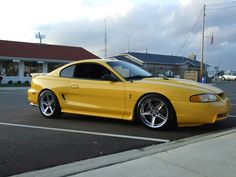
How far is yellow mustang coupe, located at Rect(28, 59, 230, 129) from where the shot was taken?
284 inches

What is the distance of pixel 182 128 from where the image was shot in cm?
771

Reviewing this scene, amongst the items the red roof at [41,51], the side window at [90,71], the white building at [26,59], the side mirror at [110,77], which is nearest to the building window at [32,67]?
the white building at [26,59]

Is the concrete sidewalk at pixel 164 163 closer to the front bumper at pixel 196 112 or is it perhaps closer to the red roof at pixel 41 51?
the front bumper at pixel 196 112

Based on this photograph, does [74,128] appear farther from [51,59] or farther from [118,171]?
[51,59]

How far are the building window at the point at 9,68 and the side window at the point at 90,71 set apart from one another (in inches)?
1168

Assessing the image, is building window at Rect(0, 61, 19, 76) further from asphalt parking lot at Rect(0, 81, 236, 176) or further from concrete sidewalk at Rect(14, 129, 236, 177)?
concrete sidewalk at Rect(14, 129, 236, 177)

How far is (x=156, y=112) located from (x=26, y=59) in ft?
104

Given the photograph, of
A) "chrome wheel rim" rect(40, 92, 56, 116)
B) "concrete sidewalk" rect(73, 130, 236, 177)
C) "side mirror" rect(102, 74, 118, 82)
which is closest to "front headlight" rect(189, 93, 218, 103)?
"concrete sidewalk" rect(73, 130, 236, 177)

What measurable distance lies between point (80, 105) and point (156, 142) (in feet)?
8.45

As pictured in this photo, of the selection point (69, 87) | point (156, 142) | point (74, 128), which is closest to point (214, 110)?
point (156, 142)

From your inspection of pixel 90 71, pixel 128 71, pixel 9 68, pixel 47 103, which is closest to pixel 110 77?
pixel 128 71

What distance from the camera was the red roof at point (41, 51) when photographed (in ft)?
123

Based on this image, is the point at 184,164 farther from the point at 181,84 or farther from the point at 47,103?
the point at 47,103

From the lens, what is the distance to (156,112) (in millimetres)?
7453
